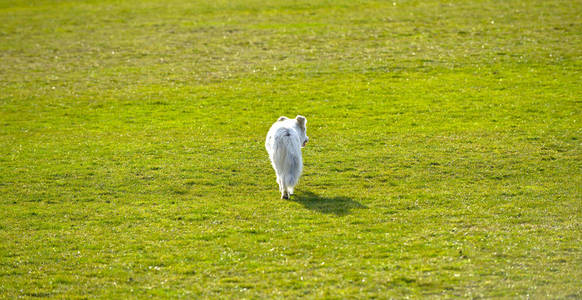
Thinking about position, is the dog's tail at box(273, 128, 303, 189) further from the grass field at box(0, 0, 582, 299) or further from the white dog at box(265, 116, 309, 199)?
the grass field at box(0, 0, 582, 299)

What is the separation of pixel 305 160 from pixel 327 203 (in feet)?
18.0

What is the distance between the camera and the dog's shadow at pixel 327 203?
19.6 metres

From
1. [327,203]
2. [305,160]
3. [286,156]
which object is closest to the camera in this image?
[286,156]

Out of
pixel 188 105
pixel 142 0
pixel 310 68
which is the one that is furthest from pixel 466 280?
pixel 142 0

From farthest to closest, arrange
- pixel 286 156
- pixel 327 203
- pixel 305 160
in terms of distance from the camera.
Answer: pixel 305 160
pixel 327 203
pixel 286 156

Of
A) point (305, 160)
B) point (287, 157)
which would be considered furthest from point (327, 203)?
point (305, 160)

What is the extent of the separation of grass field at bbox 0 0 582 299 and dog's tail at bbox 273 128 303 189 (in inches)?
37.8

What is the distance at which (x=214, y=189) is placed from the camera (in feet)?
74.1

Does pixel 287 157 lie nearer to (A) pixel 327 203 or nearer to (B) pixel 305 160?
(A) pixel 327 203

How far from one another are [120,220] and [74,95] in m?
22.7

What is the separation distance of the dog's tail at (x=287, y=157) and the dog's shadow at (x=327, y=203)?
823mm

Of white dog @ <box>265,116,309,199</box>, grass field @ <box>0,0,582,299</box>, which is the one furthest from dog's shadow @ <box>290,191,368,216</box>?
white dog @ <box>265,116,309,199</box>

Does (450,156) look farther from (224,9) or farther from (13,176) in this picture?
(224,9)

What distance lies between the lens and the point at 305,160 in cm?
2567
